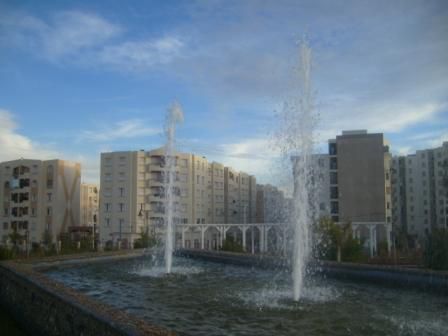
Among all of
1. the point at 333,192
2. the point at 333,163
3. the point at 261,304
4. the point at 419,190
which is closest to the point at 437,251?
the point at 261,304

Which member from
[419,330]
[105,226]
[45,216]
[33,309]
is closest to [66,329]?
[33,309]

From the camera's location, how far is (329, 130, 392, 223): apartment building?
5375 centimetres

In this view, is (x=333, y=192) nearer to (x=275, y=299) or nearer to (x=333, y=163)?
(x=333, y=163)

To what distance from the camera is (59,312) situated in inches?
349

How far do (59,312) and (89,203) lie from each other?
7771 centimetres

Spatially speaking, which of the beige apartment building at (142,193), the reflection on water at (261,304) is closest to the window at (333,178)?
the beige apartment building at (142,193)

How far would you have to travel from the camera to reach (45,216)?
64.0m

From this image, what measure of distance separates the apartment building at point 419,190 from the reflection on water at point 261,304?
57251mm

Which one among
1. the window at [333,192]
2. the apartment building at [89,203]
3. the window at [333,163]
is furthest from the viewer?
the apartment building at [89,203]

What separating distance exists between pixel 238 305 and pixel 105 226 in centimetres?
5127

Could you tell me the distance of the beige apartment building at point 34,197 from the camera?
63812 millimetres

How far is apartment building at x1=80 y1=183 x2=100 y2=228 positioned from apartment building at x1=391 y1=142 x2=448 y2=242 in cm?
4755

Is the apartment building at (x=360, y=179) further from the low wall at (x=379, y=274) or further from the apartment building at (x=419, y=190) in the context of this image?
the low wall at (x=379, y=274)

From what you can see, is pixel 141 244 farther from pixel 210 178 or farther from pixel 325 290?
pixel 210 178
